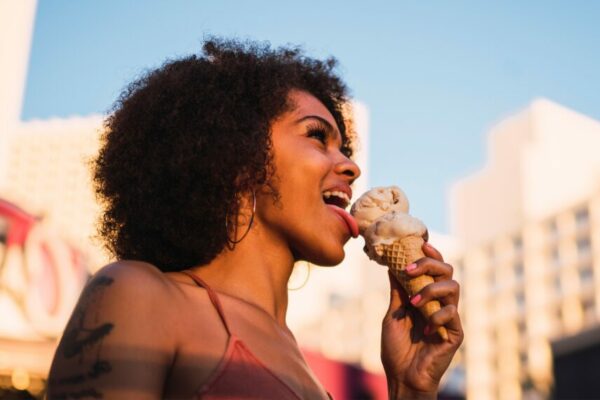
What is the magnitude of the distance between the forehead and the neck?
47cm

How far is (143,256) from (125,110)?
0.51 m

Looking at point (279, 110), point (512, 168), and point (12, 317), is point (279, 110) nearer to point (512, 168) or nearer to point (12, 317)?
point (12, 317)

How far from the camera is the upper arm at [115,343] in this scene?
1835 mm

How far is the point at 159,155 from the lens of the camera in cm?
259

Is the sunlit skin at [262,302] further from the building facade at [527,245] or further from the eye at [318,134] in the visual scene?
the building facade at [527,245]

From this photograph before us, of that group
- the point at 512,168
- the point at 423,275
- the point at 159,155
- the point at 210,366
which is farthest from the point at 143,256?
the point at 512,168

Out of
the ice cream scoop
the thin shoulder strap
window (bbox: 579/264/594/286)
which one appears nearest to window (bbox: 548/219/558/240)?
window (bbox: 579/264/594/286)

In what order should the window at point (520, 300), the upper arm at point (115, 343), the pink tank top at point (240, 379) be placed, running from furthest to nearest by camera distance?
the window at point (520, 300)
the pink tank top at point (240, 379)
the upper arm at point (115, 343)

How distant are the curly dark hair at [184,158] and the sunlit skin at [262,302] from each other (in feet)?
0.20

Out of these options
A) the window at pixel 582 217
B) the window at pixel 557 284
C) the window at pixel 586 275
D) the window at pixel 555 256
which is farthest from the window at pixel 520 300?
the window at pixel 582 217

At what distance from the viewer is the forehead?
9.20 feet

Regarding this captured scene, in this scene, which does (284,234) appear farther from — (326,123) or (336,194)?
(326,123)

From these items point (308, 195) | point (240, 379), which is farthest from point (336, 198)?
point (240, 379)

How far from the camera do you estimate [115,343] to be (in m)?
1.86
